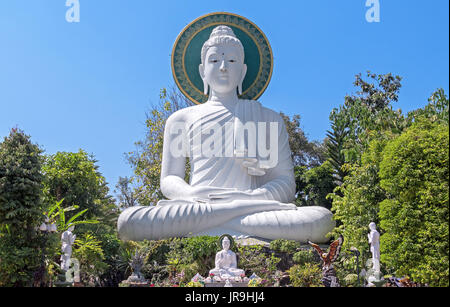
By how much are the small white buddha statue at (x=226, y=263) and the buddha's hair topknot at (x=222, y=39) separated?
16.3ft

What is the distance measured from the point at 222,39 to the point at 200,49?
3.46 feet

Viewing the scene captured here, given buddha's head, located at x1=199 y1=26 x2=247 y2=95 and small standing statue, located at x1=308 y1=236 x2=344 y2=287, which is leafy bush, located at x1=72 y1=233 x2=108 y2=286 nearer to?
small standing statue, located at x1=308 y1=236 x2=344 y2=287

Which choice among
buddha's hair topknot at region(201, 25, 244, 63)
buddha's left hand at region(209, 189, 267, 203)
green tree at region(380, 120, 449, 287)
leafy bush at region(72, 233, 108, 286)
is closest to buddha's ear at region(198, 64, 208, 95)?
buddha's hair topknot at region(201, 25, 244, 63)

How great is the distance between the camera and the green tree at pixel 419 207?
7.18 metres

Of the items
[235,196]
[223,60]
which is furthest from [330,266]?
[223,60]

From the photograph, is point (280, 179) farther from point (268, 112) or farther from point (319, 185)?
point (319, 185)

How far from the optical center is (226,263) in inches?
314

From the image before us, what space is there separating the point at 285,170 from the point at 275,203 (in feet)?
4.25

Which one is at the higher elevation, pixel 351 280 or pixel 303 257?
pixel 303 257

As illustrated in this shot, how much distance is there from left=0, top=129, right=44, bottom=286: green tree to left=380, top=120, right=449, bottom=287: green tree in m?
5.30

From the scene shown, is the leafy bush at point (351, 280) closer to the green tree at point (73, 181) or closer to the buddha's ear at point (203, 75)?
the buddha's ear at point (203, 75)

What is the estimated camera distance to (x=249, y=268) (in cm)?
841

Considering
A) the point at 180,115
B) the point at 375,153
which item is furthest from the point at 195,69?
the point at 375,153

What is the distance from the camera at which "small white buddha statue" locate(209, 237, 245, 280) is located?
25.2 ft
